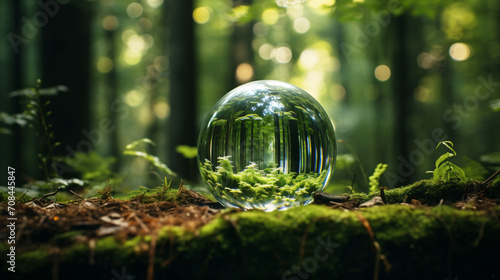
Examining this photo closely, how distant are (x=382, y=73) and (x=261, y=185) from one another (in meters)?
23.2

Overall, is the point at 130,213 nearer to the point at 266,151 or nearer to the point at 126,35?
the point at 266,151

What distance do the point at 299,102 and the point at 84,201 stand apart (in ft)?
6.55

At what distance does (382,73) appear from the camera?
22.7 m

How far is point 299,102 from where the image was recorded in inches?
105

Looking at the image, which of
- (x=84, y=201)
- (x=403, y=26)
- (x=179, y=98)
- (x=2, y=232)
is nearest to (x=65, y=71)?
(x=179, y=98)

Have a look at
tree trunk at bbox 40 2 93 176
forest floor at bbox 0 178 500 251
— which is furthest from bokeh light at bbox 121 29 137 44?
forest floor at bbox 0 178 500 251

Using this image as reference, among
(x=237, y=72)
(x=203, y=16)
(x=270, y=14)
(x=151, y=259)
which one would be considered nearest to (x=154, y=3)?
(x=203, y=16)

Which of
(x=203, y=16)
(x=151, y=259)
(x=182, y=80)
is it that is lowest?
(x=151, y=259)

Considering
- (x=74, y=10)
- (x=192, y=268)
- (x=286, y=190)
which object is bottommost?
(x=192, y=268)

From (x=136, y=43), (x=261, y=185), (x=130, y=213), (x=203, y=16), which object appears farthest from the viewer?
(x=136, y=43)

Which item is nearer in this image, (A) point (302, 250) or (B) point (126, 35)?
(A) point (302, 250)

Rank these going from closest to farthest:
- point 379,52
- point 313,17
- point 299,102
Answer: point 299,102 → point 379,52 → point 313,17

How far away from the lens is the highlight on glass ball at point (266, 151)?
245cm

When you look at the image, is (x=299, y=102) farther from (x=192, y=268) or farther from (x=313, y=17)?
(x=313, y=17)
